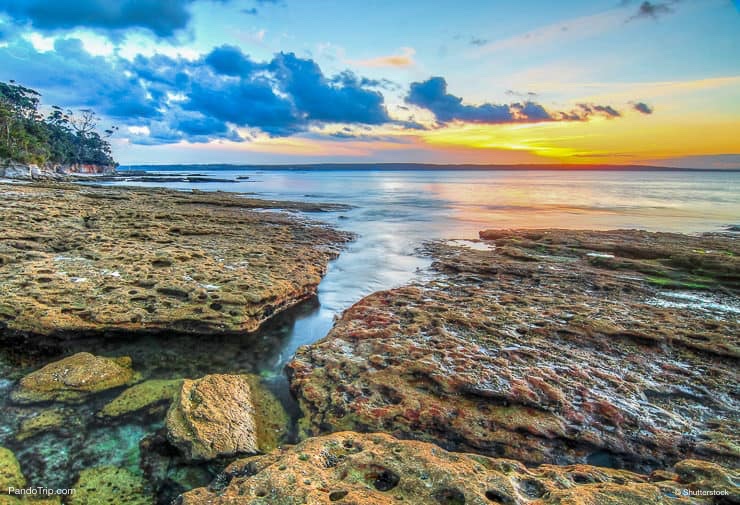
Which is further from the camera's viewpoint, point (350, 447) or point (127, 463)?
point (127, 463)

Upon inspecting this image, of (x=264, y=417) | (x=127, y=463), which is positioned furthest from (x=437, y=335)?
(x=127, y=463)

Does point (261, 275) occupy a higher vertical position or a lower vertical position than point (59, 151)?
lower

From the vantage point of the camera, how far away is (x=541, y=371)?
19.0 feet

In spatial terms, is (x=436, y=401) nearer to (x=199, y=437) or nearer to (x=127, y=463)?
(x=199, y=437)

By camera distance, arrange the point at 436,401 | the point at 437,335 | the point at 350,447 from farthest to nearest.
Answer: the point at 437,335
the point at 436,401
the point at 350,447

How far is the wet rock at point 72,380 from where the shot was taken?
17.2 feet

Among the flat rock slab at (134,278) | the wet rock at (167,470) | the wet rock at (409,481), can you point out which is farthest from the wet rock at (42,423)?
the wet rock at (409,481)

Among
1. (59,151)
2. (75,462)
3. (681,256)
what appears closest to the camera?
(75,462)

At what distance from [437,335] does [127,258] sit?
821 cm

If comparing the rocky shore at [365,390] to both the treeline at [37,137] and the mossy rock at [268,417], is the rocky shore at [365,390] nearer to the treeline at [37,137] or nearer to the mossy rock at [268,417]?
the mossy rock at [268,417]

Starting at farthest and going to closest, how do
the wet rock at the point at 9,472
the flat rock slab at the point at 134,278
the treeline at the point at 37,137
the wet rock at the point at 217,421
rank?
the treeline at the point at 37,137 < the flat rock slab at the point at 134,278 < the wet rock at the point at 217,421 < the wet rock at the point at 9,472

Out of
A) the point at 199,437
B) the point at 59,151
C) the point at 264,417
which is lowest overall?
the point at 264,417

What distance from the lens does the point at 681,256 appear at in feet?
42.7

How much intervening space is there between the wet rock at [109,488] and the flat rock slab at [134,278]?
324 cm
